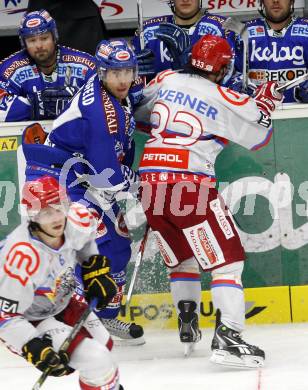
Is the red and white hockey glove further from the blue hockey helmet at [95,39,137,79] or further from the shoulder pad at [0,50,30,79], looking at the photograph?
the shoulder pad at [0,50,30,79]

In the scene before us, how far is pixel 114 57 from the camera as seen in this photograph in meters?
6.01

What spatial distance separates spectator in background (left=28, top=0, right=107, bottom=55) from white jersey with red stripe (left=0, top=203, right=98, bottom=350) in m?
2.58

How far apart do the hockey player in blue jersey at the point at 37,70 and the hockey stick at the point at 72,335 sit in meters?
1.91

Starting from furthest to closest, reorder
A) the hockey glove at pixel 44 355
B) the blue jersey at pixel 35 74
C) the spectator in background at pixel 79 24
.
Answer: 1. the spectator in background at pixel 79 24
2. the blue jersey at pixel 35 74
3. the hockey glove at pixel 44 355

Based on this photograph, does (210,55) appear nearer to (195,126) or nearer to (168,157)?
(195,126)

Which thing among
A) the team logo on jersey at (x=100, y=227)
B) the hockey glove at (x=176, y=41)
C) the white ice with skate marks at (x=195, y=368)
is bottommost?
the white ice with skate marks at (x=195, y=368)

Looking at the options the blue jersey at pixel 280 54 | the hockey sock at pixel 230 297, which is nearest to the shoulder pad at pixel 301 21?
the blue jersey at pixel 280 54

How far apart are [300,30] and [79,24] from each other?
143 cm

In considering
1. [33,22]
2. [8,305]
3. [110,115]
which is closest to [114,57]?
[110,115]

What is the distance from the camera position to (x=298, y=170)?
6.59 metres

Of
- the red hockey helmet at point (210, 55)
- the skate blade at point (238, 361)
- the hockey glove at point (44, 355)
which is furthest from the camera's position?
the red hockey helmet at point (210, 55)

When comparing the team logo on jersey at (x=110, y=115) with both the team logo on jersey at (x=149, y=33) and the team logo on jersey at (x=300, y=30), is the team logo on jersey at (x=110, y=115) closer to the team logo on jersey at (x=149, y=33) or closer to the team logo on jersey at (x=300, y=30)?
the team logo on jersey at (x=149, y=33)

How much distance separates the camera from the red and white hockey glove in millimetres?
6043

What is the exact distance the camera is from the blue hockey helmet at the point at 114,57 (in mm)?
6004
